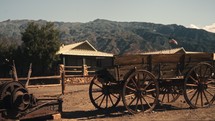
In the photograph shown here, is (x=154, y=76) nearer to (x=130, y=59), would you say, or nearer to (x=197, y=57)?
(x=130, y=59)

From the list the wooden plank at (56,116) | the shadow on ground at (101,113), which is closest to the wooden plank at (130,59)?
the shadow on ground at (101,113)

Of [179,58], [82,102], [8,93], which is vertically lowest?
[82,102]

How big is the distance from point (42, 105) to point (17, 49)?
25.7 metres

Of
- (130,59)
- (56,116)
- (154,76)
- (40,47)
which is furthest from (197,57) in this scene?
(40,47)

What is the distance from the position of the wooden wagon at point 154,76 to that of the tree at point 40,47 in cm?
2084

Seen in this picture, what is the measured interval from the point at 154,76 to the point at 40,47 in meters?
22.9

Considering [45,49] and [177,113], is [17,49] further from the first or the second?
[177,113]

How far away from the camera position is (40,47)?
32.5 metres

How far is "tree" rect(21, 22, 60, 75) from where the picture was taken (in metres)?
32.2

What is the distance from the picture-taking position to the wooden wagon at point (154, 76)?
1095cm

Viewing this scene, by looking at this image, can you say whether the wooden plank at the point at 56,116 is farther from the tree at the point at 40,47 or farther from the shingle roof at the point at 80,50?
the tree at the point at 40,47

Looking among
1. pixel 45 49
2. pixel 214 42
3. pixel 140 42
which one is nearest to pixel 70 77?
pixel 45 49

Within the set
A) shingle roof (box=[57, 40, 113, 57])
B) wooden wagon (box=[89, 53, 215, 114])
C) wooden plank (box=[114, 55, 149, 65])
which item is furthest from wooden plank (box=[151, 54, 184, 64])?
shingle roof (box=[57, 40, 113, 57])

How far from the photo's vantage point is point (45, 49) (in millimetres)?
32406
